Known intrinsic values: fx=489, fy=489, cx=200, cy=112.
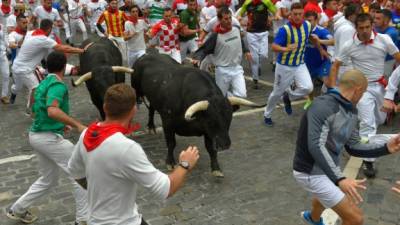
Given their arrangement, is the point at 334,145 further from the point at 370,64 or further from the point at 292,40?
the point at 292,40

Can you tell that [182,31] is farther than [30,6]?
No

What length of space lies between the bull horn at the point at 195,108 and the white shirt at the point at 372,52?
87.9 inches

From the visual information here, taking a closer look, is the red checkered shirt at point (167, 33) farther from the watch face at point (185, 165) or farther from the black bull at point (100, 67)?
the watch face at point (185, 165)

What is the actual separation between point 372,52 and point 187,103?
274cm

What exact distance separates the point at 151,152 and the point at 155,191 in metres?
4.69

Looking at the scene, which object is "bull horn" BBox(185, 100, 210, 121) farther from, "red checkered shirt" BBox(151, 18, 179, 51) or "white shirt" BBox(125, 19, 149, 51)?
"white shirt" BBox(125, 19, 149, 51)

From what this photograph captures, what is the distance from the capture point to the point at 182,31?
11.0 m

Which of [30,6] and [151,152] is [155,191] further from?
[30,6]

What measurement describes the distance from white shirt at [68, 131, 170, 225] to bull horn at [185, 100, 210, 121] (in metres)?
2.90

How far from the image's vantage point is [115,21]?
40.5 feet

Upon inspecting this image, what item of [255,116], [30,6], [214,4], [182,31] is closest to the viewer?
[255,116]

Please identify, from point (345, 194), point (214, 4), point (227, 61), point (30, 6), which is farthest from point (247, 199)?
point (30, 6)

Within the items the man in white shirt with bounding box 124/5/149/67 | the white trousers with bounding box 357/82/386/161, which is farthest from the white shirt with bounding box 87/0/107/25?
the white trousers with bounding box 357/82/386/161

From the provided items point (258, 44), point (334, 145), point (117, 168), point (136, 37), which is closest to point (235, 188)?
point (334, 145)
